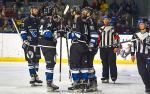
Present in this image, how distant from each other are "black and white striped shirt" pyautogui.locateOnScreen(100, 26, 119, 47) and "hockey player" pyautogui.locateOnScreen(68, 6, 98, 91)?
1678mm

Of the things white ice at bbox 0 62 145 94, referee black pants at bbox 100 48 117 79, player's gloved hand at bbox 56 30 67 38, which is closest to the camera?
player's gloved hand at bbox 56 30 67 38

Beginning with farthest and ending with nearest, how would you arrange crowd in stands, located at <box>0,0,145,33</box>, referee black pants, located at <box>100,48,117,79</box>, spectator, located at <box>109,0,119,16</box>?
spectator, located at <box>109,0,119,16</box> → crowd in stands, located at <box>0,0,145,33</box> → referee black pants, located at <box>100,48,117,79</box>

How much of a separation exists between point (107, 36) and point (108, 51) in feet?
1.08

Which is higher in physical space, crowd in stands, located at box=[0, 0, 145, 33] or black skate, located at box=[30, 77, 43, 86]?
crowd in stands, located at box=[0, 0, 145, 33]

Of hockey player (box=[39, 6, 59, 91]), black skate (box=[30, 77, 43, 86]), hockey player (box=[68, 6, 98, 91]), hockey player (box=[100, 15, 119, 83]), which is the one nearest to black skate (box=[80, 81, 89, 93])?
hockey player (box=[68, 6, 98, 91])

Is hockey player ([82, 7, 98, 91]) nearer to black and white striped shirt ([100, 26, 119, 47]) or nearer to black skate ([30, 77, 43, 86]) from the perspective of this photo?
black skate ([30, 77, 43, 86])

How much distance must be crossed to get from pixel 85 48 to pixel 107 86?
1.50 meters

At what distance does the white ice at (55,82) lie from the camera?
9.35 meters

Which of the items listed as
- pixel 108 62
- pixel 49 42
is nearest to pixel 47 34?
pixel 49 42

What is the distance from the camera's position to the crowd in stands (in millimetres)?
16975

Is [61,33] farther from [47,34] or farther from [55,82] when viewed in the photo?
[55,82]

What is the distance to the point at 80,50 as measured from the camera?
350 inches

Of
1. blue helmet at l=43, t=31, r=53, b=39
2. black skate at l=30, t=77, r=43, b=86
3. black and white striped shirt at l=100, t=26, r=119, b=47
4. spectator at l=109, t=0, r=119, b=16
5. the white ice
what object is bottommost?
the white ice

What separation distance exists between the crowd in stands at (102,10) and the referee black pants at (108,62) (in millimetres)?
5653
